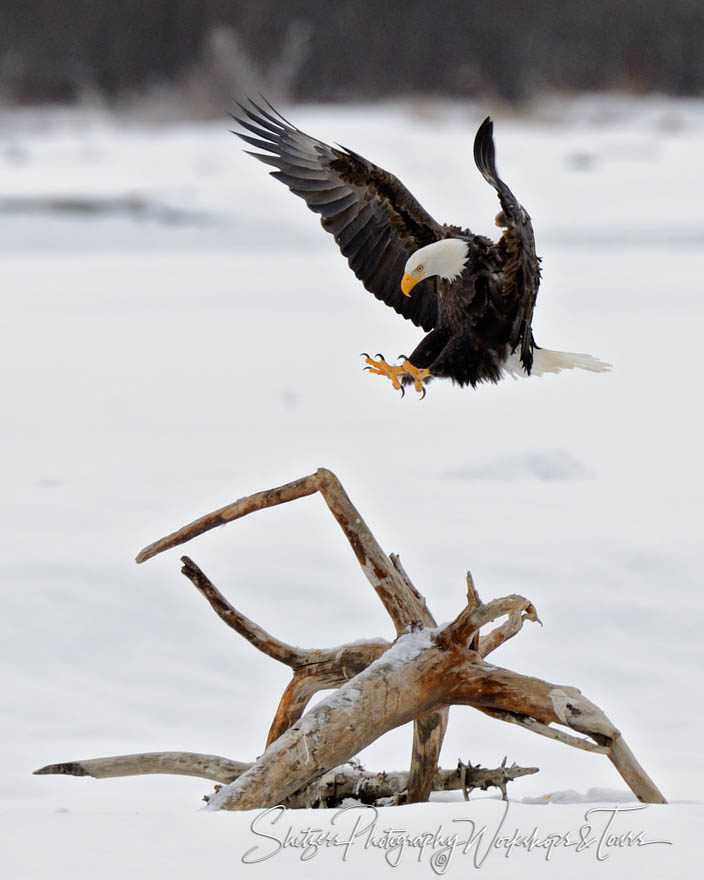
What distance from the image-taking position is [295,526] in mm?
5609

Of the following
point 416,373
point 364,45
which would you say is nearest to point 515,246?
point 416,373

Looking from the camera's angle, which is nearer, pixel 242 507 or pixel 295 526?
pixel 242 507

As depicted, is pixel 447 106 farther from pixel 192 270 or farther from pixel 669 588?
pixel 669 588

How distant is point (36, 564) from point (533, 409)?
11.1 feet

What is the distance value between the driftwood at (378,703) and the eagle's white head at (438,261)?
0.60 metres

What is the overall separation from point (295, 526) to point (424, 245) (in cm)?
182

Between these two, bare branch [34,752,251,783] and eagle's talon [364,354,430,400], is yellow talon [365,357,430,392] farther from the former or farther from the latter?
bare branch [34,752,251,783]

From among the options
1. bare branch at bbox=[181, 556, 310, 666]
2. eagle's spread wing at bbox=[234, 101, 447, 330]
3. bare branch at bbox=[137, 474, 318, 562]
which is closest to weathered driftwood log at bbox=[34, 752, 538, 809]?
bare branch at bbox=[181, 556, 310, 666]

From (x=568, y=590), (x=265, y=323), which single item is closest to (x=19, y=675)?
(x=568, y=590)

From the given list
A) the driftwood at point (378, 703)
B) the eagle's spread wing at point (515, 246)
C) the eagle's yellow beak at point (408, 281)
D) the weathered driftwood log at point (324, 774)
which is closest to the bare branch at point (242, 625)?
the driftwood at point (378, 703)

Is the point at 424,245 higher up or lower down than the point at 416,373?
higher up

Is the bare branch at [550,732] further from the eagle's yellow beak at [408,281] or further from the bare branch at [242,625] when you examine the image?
the eagle's yellow beak at [408,281]

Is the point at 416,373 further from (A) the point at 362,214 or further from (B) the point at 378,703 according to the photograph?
(B) the point at 378,703

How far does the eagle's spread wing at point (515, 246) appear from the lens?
3.52 m
